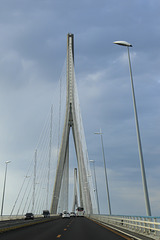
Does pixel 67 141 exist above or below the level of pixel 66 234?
above

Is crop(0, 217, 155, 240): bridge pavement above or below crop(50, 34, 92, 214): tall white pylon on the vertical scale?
below

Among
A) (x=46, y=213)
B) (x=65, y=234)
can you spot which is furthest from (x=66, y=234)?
(x=46, y=213)

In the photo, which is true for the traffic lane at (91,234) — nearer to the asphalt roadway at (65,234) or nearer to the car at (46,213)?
the asphalt roadway at (65,234)

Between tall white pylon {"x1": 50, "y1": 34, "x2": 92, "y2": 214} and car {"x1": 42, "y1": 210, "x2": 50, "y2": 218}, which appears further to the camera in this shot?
car {"x1": 42, "y1": 210, "x2": 50, "y2": 218}

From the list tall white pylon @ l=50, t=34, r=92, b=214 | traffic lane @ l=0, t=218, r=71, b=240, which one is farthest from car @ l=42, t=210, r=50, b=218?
traffic lane @ l=0, t=218, r=71, b=240

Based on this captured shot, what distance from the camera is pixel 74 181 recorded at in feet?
459

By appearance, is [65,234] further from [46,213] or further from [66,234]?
[46,213]

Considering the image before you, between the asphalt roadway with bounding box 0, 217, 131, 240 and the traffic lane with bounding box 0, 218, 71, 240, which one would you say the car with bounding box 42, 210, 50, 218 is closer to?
the traffic lane with bounding box 0, 218, 71, 240

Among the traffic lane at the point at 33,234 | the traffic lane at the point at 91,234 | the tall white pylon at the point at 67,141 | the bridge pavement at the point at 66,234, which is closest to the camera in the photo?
the traffic lane at the point at 91,234

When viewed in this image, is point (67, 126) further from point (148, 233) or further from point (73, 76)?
point (148, 233)

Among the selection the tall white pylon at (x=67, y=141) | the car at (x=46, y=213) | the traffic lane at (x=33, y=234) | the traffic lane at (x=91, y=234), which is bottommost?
the traffic lane at (x=91, y=234)

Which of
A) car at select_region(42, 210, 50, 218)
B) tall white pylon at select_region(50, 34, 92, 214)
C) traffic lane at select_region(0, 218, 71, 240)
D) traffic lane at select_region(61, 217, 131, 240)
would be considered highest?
tall white pylon at select_region(50, 34, 92, 214)

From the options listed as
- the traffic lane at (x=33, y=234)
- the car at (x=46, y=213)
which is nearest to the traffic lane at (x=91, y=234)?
the traffic lane at (x=33, y=234)

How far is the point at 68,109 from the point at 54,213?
24.8 m
